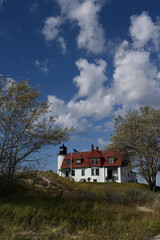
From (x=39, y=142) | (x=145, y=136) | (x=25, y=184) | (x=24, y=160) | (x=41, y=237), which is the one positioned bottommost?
(x=41, y=237)

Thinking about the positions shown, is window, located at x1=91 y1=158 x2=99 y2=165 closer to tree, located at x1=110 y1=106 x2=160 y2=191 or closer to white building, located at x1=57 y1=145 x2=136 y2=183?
white building, located at x1=57 y1=145 x2=136 y2=183

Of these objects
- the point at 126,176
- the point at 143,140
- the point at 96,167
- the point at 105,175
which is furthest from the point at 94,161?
the point at 143,140

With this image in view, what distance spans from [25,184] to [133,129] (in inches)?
621

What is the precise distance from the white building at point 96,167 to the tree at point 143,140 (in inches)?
500

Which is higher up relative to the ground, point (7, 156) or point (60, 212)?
point (7, 156)

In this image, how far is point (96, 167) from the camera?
42000mm

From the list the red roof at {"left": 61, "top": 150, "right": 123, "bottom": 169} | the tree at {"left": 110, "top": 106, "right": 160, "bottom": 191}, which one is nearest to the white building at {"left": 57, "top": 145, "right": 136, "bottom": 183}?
the red roof at {"left": 61, "top": 150, "right": 123, "bottom": 169}

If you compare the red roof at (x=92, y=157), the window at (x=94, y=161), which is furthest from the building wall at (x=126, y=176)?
the window at (x=94, y=161)

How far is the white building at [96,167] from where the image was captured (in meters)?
40.0

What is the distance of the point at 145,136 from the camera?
25953mm

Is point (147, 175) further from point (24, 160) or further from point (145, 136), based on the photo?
point (24, 160)

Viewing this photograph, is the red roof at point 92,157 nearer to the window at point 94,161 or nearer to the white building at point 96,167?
the white building at point 96,167

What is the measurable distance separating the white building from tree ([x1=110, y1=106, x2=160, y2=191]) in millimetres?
12702

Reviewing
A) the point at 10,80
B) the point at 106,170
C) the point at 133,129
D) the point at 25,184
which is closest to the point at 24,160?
the point at 25,184
